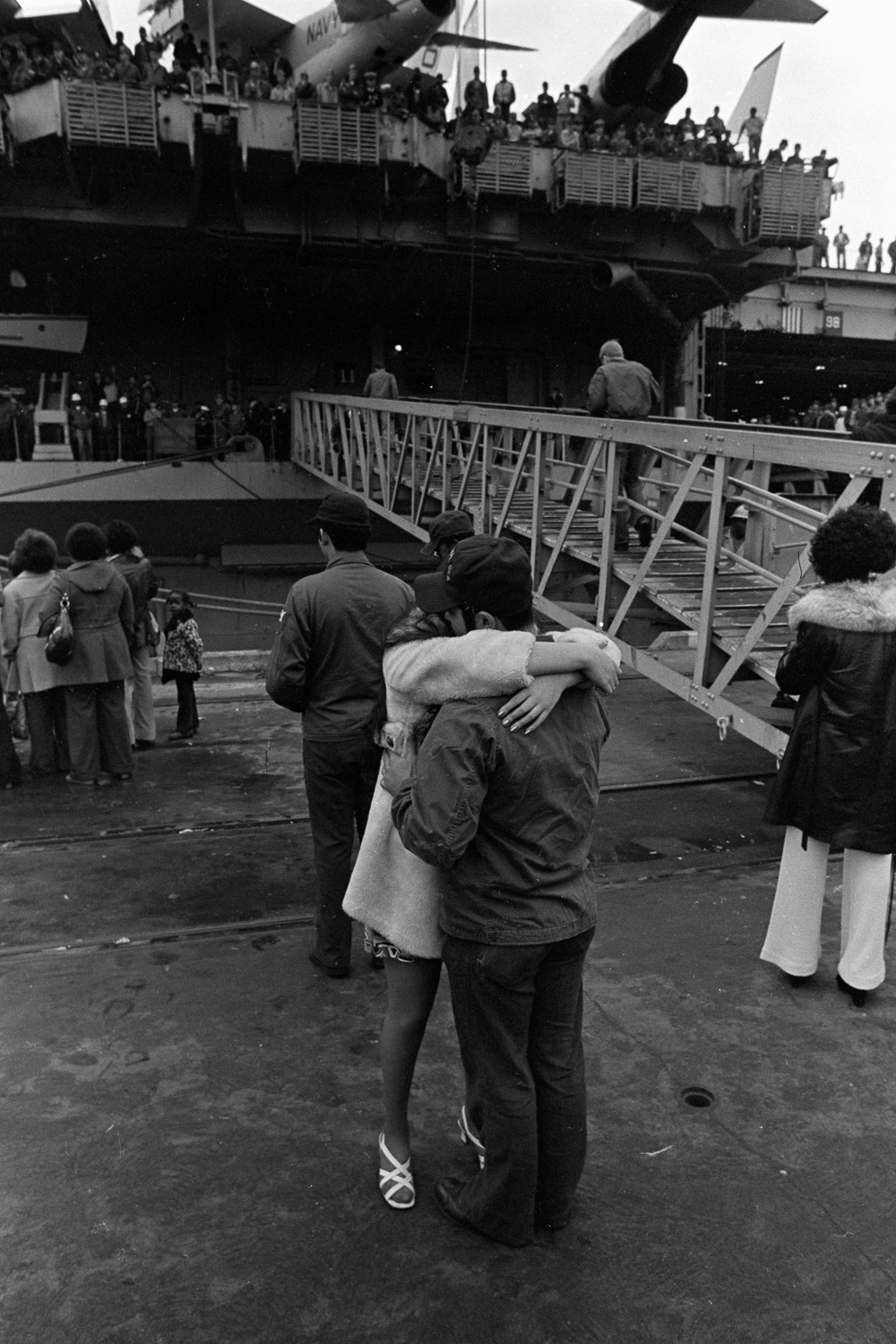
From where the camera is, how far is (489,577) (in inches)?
94.5

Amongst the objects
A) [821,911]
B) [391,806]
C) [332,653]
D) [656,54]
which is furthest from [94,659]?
[656,54]

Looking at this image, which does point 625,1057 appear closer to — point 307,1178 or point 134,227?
point 307,1178

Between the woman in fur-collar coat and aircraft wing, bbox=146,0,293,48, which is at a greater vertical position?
aircraft wing, bbox=146,0,293,48

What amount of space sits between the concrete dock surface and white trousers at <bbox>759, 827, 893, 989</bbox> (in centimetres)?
14

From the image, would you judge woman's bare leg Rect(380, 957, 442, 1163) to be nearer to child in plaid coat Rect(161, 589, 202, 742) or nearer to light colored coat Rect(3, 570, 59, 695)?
light colored coat Rect(3, 570, 59, 695)

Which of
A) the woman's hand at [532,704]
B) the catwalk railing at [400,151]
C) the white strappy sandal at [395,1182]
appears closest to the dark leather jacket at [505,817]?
the woman's hand at [532,704]

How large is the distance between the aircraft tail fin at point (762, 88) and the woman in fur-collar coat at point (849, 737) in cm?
2418

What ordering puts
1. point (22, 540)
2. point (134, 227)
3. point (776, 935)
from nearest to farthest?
point (776, 935)
point (22, 540)
point (134, 227)

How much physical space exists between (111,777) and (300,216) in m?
13.7

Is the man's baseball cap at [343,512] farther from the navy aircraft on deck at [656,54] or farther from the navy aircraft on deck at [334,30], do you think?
the navy aircraft on deck at [656,54]

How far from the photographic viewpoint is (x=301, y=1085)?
343 cm

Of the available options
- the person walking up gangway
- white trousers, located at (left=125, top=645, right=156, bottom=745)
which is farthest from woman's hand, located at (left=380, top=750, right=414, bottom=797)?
white trousers, located at (left=125, top=645, right=156, bottom=745)

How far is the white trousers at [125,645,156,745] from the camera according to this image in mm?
8141

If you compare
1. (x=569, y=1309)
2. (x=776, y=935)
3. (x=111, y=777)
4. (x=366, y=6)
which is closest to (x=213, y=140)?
(x=366, y=6)
